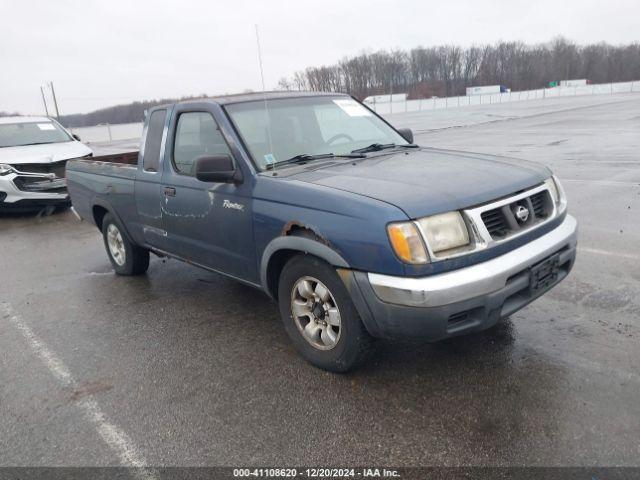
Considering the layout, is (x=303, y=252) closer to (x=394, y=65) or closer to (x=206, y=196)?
(x=206, y=196)

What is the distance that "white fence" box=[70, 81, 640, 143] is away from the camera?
109 feet

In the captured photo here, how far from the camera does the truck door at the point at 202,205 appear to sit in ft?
12.7

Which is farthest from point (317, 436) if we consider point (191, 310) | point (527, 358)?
point (191, 310)

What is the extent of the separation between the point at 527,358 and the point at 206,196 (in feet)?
8.55

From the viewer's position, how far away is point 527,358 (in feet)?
11.5

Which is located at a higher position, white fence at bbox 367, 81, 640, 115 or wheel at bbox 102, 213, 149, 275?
white fence at bbox 367, 81, 640, 115

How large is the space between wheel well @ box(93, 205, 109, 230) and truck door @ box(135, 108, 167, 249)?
1.15 meters

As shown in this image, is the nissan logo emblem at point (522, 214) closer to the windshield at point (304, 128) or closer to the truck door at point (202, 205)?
the windshield at point (304, 128)

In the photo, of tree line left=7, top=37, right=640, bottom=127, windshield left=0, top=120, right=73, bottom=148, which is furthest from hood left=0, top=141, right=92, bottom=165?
tree line left=7, top=37, right=640, bottom=127

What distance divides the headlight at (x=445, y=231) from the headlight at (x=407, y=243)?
61 millimetres

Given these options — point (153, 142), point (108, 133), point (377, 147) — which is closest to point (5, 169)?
point (153, 142)

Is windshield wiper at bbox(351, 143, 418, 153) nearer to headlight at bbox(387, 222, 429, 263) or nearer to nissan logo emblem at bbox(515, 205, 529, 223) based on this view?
nissan logo emblem at bbox(515, 205, 529, 223)

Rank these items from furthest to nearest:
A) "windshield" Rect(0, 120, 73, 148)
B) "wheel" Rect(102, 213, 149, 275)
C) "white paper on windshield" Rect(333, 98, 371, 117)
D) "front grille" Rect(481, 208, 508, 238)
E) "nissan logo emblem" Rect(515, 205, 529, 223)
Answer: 1. "windshield" Rect(0, 120, 73, 148)
2. "wheel" Rect(102, 213, 149, 275)
3. "white paper on windshield" Rect(333, 98, 371, 117)
4. "nissan logo emblem" Rect(515, 205, 529, 223)
5. "front grille" Rect(481, 208, 508, 238)

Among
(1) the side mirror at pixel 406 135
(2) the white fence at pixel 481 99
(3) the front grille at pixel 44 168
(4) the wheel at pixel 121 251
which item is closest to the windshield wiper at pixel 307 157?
(1) the side mirror at pixel 406 135
